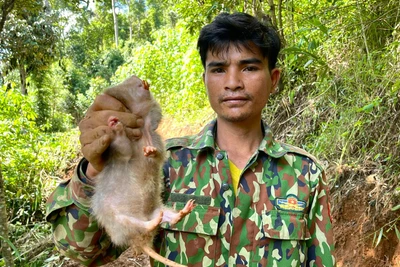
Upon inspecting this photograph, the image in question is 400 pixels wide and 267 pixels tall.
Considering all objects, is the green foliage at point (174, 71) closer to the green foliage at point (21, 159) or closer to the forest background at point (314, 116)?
the forest background at point (314, 116)

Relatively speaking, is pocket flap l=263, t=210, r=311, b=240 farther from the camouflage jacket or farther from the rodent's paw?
the rodent's paw

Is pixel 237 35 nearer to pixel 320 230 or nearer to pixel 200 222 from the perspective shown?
pixel 200 222

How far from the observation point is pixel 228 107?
215 cm

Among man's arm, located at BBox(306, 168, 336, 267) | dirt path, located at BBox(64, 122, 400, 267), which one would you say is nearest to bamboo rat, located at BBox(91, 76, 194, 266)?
man's arm, located at BBox(306, 168, 336, 267)

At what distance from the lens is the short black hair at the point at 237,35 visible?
2.23 meters

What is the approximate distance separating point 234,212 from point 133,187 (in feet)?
1.79

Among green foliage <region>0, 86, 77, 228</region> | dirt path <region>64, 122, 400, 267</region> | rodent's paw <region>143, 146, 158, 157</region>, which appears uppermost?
rodent's paw <region>143, 146, 158, 157</region>

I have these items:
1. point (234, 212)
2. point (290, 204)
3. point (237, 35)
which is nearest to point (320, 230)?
point (290, 204)

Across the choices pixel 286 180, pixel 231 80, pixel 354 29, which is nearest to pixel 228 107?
pixel 231 80

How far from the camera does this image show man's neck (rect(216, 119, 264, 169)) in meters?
2.29

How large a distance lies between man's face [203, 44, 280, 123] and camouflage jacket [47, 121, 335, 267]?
0.21 m

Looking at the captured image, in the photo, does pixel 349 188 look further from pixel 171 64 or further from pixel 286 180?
pixel 171 64

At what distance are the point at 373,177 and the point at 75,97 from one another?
2322 cm

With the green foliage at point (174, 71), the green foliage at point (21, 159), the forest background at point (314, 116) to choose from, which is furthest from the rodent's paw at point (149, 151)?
the green foliage at point (174, 71)
